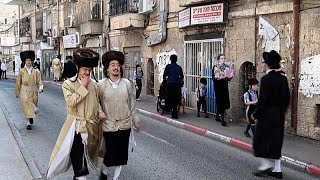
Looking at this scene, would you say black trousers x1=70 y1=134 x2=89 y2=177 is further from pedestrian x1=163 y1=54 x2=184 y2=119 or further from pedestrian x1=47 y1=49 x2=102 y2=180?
pedestrian x1=163 y1=54 x2=184 y2=119

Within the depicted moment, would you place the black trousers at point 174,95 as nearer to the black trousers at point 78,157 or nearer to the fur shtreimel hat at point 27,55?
the fur shtreimel hat at point 27,55

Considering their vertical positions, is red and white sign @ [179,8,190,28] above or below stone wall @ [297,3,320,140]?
above

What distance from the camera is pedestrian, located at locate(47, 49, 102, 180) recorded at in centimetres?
554

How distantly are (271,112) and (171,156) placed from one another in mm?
2420

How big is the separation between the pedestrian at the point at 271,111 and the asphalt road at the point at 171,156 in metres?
0.55

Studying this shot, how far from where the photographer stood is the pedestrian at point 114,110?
18.9 ft

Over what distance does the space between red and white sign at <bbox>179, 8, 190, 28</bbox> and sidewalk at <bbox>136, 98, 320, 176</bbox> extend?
305 centimetres

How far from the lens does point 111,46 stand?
25.5 metres

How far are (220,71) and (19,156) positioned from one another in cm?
581

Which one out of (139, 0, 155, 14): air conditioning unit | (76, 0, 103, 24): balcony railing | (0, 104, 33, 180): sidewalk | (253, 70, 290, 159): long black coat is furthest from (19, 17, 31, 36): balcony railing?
(253, 70, 290, 159): long black coat

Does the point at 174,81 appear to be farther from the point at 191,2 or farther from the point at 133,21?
the point at 133,21

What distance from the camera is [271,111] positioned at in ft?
22.1

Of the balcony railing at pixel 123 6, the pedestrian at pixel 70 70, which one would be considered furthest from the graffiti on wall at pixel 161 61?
the pedestrian at pixel 70 70

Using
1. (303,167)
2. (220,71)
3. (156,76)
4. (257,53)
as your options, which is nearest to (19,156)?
(303,167)
